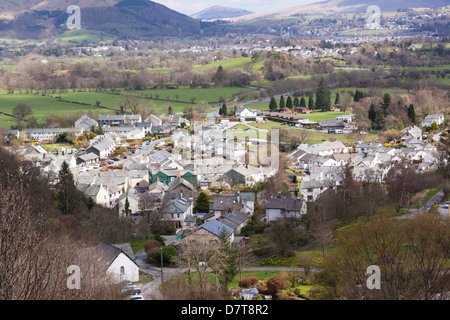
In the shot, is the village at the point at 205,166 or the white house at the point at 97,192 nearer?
the village at the point at 205,166

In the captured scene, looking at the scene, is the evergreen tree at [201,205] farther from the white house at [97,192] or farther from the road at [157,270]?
the road at [157,270]

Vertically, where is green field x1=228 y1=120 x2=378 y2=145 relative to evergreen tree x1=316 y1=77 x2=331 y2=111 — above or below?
below

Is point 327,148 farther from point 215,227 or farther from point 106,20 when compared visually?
point 106,20

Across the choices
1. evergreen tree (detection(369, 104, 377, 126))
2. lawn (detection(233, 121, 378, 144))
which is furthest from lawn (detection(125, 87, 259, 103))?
evergreen tree (detection(369, 104, 377, 126))

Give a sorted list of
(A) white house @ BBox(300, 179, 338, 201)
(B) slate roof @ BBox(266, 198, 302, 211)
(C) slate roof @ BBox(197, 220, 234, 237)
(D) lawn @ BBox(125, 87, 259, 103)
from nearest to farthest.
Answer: (C) slate roof @ BBox(197, 220, 234, 237)
(B) slate roof @ BBox(266, 198, 302, 211)
(A) white house @ BBox(300, 179, 338, 201)
(D) lawn @ BBox(125, 87, 259, 103)

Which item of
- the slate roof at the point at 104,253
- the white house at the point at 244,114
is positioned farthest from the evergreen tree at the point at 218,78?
the slate roof at the point at 104,253

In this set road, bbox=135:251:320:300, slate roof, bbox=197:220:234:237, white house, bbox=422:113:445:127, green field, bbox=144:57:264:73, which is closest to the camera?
road, bbox=135:251:320:300

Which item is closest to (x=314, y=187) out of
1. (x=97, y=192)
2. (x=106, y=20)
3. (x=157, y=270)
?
(x=97, y=192)

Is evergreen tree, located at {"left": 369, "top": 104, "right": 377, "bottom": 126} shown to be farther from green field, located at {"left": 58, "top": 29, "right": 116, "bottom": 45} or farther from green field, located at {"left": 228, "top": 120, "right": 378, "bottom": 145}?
green field, located at {"left": 58, "top": 29, "right": 116, "bottom": 45}
